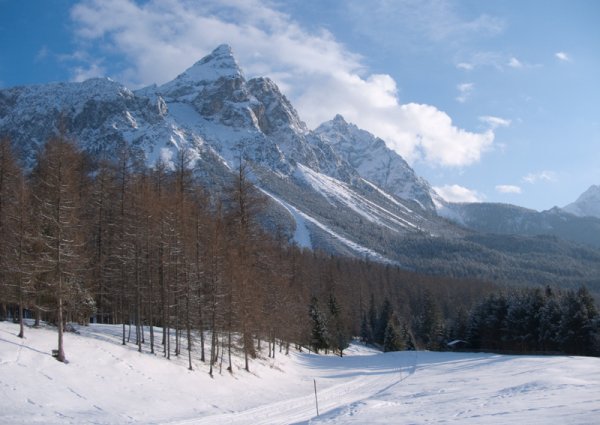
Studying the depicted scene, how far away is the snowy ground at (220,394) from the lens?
17.3 m

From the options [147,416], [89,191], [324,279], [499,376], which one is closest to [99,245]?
[89,191]

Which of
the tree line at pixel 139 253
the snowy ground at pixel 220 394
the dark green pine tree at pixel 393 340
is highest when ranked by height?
the tree line at pixel 139 253

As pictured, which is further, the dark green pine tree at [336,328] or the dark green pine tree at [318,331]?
the dark green pine tree at [336,328]

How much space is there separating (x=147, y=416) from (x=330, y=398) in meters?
11.8

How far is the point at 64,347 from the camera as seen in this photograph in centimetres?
2384

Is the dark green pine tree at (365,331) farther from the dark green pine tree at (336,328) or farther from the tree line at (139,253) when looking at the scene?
the tree line at (139,253)

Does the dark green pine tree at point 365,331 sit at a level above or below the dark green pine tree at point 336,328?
below

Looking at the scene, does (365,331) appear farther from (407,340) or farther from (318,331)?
(318,331)

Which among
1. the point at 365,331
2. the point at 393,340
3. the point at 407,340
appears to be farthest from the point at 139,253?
the point at 365,331

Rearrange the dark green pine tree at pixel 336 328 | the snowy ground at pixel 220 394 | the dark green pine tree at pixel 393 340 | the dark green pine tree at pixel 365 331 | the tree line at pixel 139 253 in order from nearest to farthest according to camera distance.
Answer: the snowy ground at pixel 220 394 < the tree line at pixel 139 253 < the dark green pine tree at pixel 336 328 < the dark green pine tree at pixel 393 340 < the dark green pine tree at pixel 365 331

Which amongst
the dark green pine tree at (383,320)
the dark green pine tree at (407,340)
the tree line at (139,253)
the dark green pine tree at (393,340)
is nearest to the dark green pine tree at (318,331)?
the dark green pine tree at (393,340)

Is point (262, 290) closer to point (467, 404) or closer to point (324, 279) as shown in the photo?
point (467, 404)

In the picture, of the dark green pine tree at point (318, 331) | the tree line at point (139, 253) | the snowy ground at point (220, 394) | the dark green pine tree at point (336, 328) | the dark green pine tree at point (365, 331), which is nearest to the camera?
the snowy ground at point (220, 394)

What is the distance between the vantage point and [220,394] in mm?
26328
